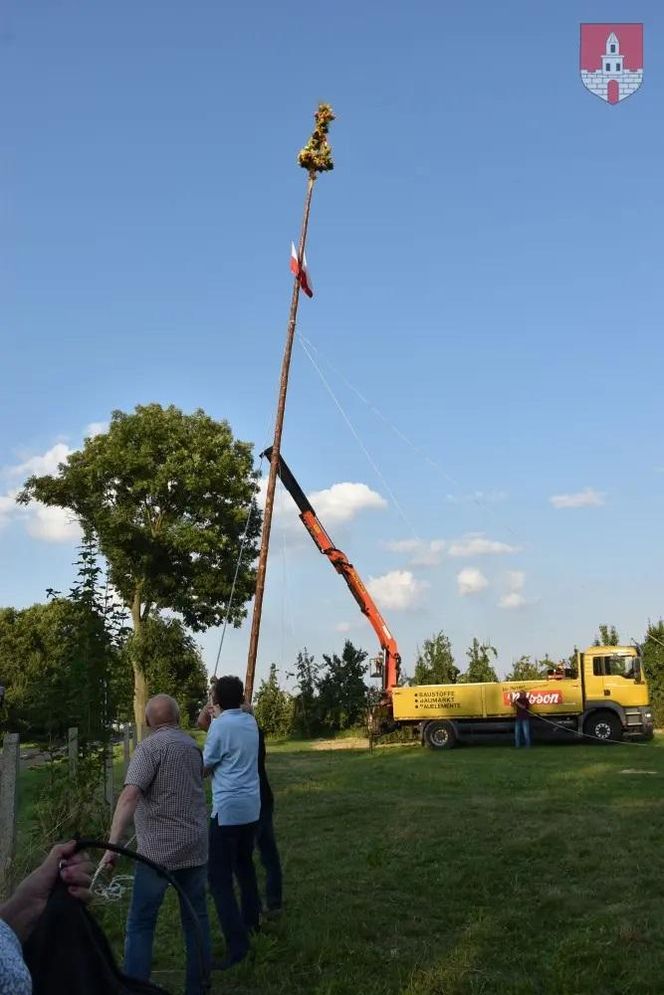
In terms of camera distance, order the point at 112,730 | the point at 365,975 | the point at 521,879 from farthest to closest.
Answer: the point at 112,730 < the point at 521,879 < the point at 365,975

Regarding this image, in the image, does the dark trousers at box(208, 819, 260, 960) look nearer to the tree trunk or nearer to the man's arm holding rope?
the man's arm holding rope

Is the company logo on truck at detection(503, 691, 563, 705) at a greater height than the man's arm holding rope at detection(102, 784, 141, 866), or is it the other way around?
the company logo on truck at detection(503, 691, 563, 705)

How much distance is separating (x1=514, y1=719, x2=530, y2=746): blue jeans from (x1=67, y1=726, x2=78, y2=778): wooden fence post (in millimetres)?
18625

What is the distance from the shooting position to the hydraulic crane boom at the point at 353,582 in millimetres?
29297

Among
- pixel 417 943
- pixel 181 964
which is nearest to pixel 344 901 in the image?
pixel 417 943

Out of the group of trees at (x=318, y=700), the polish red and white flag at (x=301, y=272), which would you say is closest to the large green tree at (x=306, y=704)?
the group of trees at (x=318, y=700)

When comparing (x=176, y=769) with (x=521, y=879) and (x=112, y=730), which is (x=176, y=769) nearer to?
(x=521, y=879)

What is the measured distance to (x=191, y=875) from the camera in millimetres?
5621

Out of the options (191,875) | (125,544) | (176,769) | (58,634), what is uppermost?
(125,544)

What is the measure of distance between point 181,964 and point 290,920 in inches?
44.4

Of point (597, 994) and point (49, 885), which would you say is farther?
point (597, 994)

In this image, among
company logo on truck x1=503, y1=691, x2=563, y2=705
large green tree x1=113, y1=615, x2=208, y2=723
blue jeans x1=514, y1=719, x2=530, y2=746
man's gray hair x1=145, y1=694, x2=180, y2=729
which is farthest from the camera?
large green tree x1=113, y1=615, x2=208, y2=723

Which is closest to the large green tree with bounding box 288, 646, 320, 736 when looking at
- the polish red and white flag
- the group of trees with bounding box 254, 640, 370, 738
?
the group of trees with bounding box 254, 640, 370, 738

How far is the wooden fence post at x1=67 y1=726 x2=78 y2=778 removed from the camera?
32.1ft
